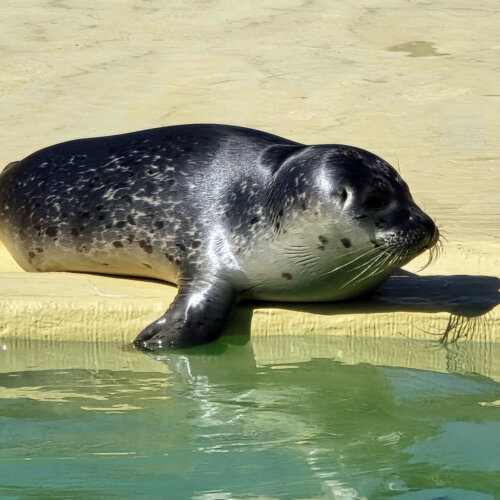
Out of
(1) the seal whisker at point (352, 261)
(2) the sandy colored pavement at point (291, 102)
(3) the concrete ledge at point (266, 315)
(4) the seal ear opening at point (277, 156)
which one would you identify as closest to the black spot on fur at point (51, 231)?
(2) the sandy colored pavement at point (291, 102)

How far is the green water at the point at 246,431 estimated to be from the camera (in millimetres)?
4336

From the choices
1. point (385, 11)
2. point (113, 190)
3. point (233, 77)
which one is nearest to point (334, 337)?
point (113, 190)

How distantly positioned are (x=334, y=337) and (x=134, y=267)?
4.01 feet

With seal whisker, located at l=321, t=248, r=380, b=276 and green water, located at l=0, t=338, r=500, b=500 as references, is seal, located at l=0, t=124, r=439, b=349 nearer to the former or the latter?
seal whisker, located at l=321, t=248, r=380, b=276

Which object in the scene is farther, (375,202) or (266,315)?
(266,315)

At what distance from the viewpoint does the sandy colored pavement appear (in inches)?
246

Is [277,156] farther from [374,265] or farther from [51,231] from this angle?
[51,231]

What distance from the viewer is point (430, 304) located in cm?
637

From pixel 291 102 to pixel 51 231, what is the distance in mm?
4089

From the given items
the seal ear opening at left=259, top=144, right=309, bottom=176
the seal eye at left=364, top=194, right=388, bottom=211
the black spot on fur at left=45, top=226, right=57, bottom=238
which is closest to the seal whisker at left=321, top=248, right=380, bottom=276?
the seal eye at left=364, top=194, right=388, bottom=211

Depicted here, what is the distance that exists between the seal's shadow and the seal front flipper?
13 centimetres

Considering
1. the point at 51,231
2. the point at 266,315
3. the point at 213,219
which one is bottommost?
the point at 266,315

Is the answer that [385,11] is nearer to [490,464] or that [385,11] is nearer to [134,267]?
[134,267]

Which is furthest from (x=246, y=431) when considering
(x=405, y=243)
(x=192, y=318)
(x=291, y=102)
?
(x=291, y=102)
